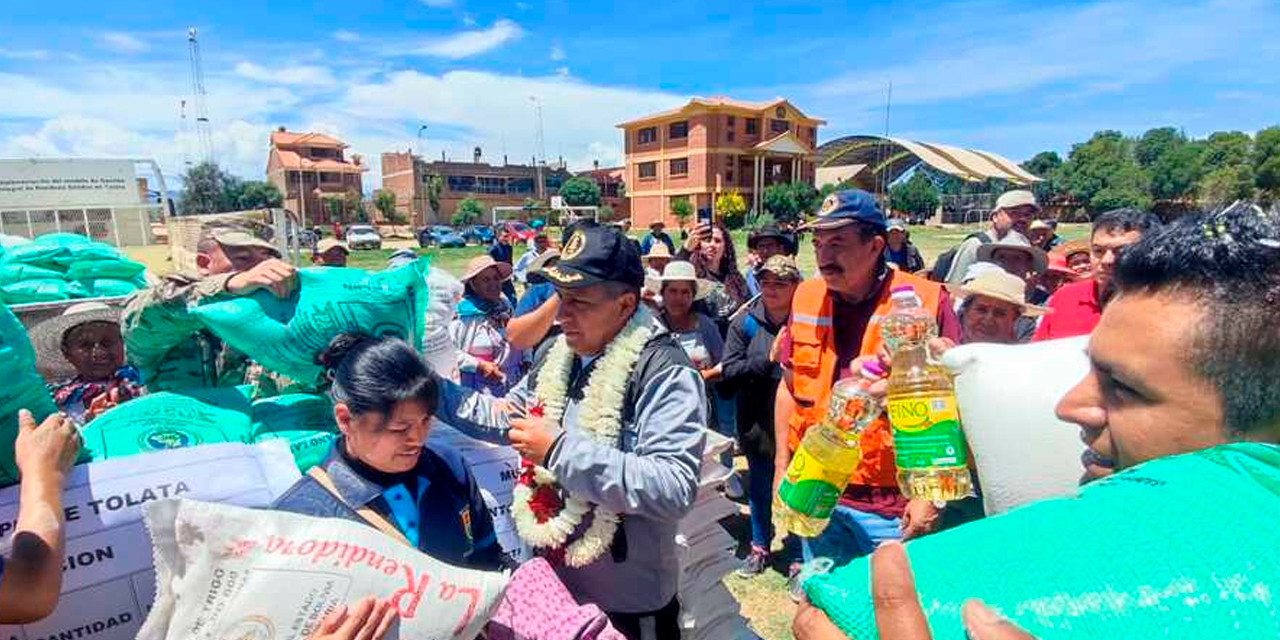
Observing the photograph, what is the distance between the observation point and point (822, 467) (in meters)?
1.95

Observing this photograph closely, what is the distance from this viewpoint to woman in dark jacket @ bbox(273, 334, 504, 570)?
5.40 feet

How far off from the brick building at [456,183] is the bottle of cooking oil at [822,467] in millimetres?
62363

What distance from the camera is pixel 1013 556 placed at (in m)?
0.73

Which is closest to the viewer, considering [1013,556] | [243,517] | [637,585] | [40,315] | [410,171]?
[1013,556]

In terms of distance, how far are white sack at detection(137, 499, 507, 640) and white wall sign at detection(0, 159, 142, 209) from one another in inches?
667

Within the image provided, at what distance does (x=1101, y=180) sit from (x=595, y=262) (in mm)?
61936

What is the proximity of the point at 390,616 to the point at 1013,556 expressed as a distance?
121 cm

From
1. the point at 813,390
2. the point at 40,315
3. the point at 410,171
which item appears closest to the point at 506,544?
the point at 813,390

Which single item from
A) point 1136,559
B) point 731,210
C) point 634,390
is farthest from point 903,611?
point 731,210

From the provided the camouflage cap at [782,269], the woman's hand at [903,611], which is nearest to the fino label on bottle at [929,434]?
the woman's hand at [903,611]

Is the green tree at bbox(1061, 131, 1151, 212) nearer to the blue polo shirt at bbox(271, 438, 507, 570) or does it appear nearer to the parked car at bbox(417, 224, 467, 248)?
the parked car at bbox(417, 224, 467, 248)

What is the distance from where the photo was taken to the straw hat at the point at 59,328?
2711 mm

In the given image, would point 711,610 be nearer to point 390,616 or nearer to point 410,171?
point 390,616

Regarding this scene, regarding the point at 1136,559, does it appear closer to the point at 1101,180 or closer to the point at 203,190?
the point at 203,190
